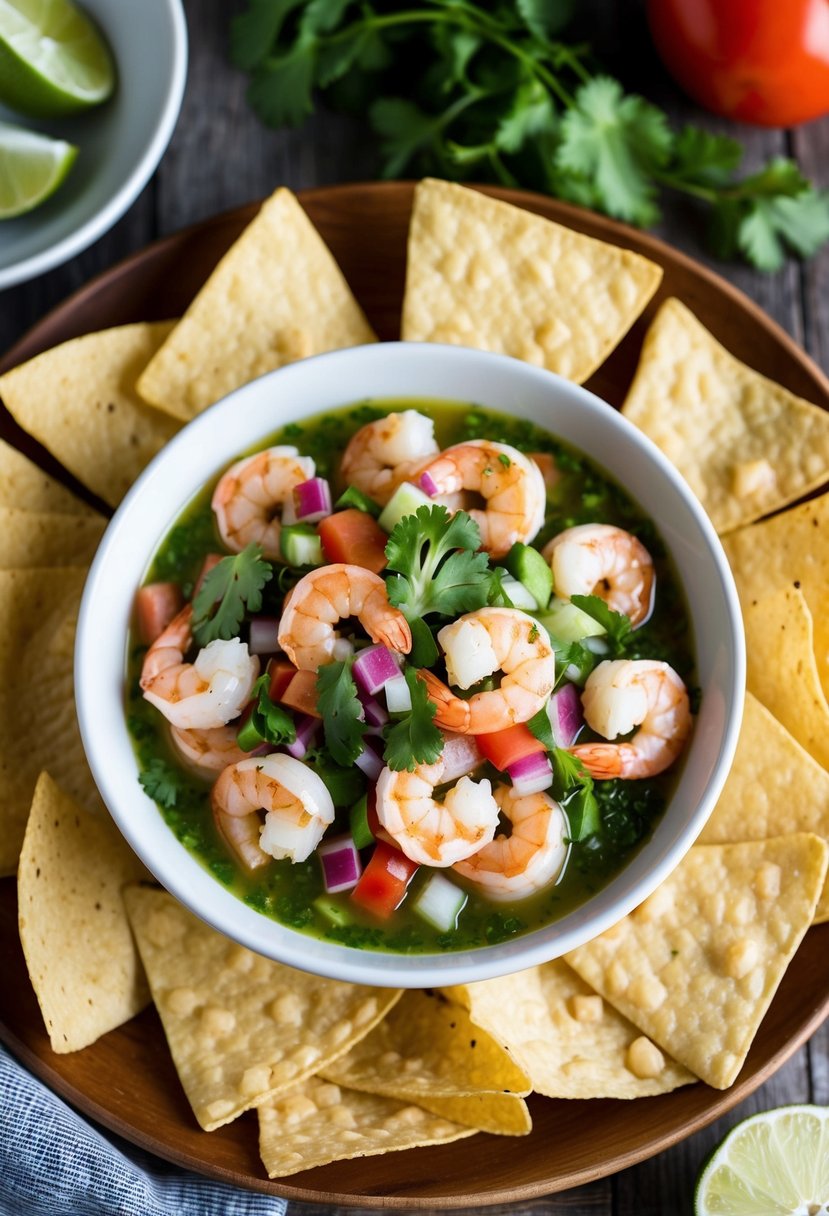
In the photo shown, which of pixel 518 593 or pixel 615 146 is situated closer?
pixel 518 593

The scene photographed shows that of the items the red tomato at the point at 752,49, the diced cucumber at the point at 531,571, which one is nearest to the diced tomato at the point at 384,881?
the diced cucumber at the point at 531,571

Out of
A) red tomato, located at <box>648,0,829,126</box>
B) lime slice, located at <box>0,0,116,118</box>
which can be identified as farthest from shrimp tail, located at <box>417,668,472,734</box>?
red tomato, located at <box>648,0,829,126</box>

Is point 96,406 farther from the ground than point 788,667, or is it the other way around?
point 96,406

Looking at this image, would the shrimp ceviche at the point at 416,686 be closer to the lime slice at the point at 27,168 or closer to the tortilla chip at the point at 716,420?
the tortilla chip at the point at 716,420

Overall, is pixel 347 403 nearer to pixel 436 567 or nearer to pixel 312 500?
pixel 312 500

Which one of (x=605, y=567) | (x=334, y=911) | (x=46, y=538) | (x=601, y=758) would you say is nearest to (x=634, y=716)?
(x=601, y=758)

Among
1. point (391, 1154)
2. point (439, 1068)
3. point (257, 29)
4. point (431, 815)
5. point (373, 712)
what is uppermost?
point (257, 29)
